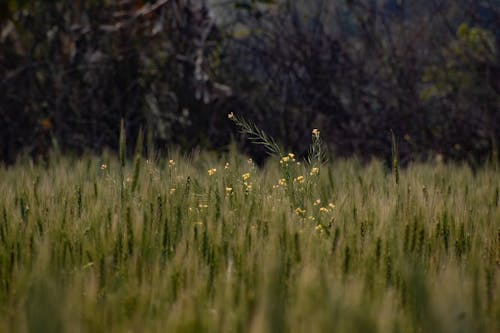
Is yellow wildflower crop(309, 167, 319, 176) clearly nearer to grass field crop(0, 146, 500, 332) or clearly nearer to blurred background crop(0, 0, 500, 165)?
grass field crop(0, 146, 500, 332)

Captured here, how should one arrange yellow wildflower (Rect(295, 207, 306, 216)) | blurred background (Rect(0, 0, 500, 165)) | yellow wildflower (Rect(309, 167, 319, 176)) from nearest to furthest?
1. yellow wildflower (Rect(295, 207, 306, 216))
2. yellow wildflower (Rect(309, 167, 319, 176))
3. blurred background (Rect(0, 0, 500, 165))

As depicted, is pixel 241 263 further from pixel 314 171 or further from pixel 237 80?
pixel 237 80

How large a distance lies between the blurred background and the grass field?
2.29 m

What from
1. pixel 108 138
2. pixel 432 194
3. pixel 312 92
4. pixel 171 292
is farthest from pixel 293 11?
pixel 171 292

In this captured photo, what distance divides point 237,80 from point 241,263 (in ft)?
10.5

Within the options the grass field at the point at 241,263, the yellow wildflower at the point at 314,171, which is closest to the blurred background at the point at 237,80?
the yellow wildflower at the point at 314,171

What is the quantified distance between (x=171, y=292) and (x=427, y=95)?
359cm

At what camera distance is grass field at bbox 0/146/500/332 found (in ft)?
2.94

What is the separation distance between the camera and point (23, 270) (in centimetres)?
112

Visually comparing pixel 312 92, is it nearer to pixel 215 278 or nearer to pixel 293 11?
pixel 293 11

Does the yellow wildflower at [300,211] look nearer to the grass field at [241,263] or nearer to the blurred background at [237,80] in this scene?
the grass field at [241,263]

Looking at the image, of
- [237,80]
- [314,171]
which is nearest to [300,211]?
[314,171]

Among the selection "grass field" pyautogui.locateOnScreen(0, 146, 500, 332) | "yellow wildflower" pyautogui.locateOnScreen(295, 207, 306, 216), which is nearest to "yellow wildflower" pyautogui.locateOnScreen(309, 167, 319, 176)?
"grass field" pyautogui.locateOnScreen(0, 146, 500, 332)

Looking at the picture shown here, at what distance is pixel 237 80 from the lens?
4367mm
